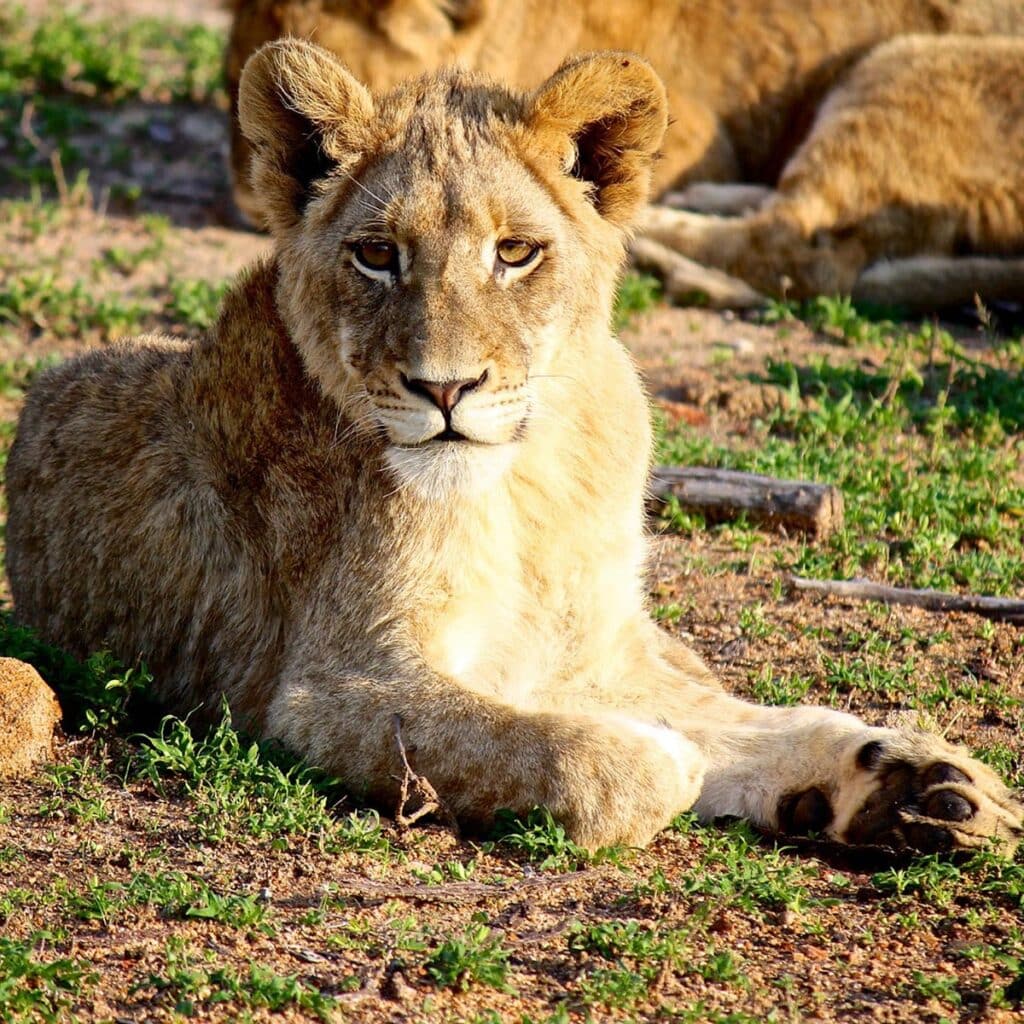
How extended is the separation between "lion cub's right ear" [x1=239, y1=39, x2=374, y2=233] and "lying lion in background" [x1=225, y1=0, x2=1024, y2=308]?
462cm

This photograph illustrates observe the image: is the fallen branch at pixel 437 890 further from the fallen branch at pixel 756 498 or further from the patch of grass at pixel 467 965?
the fallen branch at pixel 756 498

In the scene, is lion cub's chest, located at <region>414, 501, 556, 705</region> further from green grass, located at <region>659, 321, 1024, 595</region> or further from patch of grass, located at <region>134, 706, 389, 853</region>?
green grass, located at <region>659, 321, 1024, 595</region>

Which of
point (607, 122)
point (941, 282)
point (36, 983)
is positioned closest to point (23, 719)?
point (36, 983)

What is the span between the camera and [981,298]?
31.3ft

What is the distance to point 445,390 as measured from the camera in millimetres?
4262

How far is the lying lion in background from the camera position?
9.60m

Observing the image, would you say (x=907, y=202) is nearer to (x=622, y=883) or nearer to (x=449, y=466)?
(x=449, y=466)

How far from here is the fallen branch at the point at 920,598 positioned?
5996 mm

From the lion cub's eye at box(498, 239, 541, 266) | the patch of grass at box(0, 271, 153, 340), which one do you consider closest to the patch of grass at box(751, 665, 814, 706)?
the lion cub's eye at box(498, 239, 541, 266)

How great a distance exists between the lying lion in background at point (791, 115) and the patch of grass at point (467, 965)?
21.2 feet

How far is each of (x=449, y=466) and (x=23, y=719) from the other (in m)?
1.37

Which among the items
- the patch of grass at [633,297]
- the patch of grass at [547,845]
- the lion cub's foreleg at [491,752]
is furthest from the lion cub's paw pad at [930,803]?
the patch of grass at [633,297]

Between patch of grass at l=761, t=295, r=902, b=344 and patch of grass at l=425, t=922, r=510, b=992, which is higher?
patch of grass at l=761, t=295, r=902, b=344

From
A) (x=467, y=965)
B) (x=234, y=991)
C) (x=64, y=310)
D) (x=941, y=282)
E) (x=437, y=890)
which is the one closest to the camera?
(x=234, y=991)
